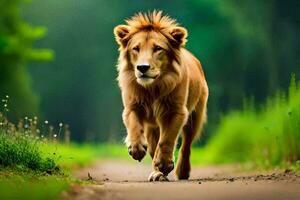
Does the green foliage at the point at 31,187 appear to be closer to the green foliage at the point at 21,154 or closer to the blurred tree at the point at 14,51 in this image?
the green foliage at the point at 21,154

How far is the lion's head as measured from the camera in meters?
8.32

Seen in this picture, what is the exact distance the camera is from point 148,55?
8.30 meters

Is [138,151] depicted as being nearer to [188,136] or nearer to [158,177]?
[158,177]

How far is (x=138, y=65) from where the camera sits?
8.15 meters

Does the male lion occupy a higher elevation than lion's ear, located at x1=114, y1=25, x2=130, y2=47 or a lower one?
lower

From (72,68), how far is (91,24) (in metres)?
1.96

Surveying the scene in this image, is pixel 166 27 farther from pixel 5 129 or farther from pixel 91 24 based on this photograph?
pixel 91 24

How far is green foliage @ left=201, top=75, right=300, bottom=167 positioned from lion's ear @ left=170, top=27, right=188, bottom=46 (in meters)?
1.62

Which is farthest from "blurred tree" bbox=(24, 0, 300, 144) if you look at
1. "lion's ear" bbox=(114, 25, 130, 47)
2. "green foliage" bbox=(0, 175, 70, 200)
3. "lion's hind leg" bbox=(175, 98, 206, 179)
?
"green foliage" bbox=(0, 175, 70, 200)

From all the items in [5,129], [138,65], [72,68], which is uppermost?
[72,68]

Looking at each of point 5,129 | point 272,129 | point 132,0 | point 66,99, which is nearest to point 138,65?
point 5,129

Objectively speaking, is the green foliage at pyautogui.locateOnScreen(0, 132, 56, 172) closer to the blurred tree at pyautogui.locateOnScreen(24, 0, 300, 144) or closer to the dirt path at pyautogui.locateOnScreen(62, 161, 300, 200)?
the dirt path at pyautogui.locateOnScreen(62, 161, 300, 200)

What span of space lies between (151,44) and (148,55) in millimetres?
179

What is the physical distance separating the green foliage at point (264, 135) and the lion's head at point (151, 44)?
1718 mm
